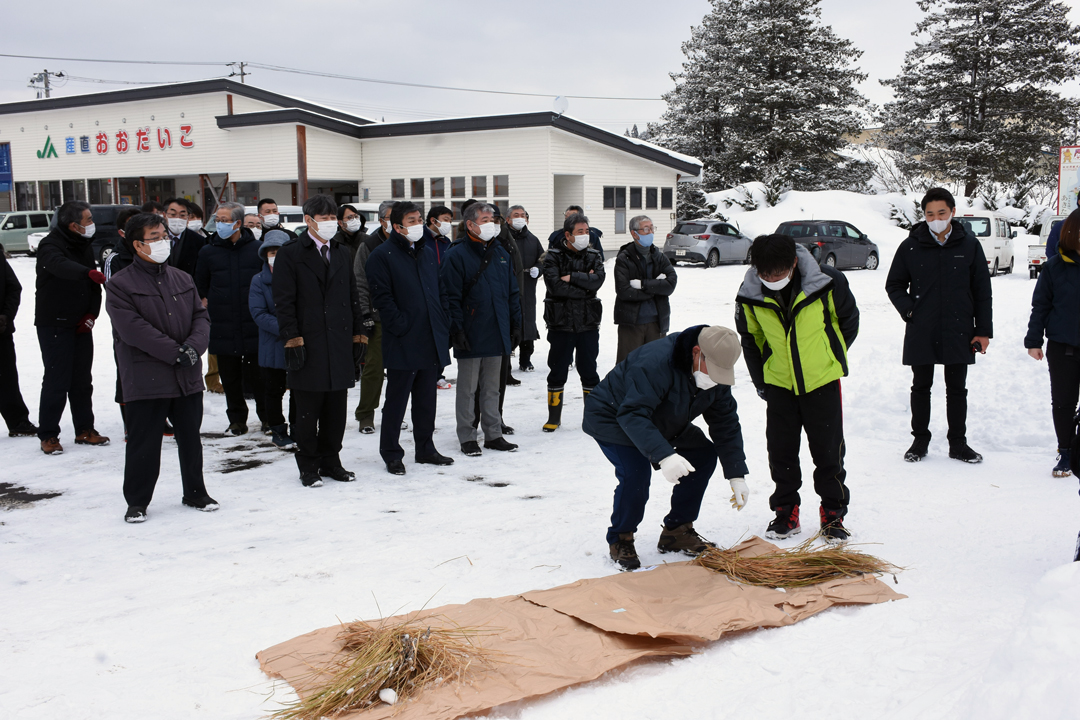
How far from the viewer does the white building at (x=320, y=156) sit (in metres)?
27.2

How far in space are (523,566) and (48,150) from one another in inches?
1461

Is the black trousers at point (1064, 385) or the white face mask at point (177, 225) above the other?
the white face mask at point (177, 225)

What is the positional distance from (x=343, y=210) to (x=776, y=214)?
1051 inches

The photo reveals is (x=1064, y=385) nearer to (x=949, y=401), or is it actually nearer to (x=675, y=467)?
(x=949, y=401)

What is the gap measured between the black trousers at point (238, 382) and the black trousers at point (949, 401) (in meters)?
5.25

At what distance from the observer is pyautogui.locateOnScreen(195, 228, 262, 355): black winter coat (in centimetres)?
708

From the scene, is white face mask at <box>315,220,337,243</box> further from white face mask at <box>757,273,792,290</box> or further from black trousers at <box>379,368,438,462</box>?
white face mask at <box>757,273,792,290</box>

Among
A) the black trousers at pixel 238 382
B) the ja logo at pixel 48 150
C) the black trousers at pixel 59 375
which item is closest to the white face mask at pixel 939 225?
the black trousers at pixel 238 382

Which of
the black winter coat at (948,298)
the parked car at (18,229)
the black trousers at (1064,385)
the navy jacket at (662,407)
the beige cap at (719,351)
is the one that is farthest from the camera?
the parked car at (18,229)

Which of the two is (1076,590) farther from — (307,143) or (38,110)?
(38,110)

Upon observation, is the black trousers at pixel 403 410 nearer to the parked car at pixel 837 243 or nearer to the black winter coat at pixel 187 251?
the black winter coat at pixel 187 251

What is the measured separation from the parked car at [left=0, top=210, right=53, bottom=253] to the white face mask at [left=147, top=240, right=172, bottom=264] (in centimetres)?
2548

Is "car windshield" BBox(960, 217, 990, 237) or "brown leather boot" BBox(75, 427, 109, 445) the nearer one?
"brown leather boot" BBox(75, 427, 109, 445)

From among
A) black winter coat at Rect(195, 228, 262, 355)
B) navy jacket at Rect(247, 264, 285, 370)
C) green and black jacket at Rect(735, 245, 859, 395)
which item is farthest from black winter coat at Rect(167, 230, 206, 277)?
green and black jacket at Rect(735, 245, 859, 395)
